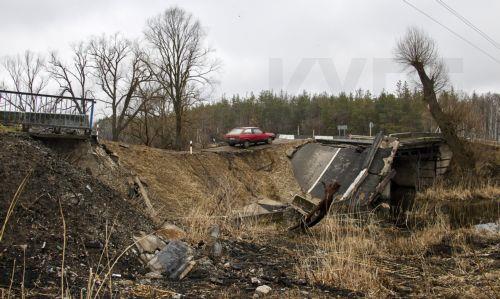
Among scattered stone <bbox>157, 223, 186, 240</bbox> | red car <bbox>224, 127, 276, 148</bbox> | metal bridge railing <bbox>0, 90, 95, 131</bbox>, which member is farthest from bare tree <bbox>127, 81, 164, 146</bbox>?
scattered stone <bbox>157, 223, 186, 240</bbox>

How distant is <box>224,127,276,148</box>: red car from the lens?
27.4 metres

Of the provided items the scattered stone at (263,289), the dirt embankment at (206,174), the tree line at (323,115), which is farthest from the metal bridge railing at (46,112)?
the tree line at (323,115)

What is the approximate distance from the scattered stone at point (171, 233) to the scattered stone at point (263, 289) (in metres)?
3.00

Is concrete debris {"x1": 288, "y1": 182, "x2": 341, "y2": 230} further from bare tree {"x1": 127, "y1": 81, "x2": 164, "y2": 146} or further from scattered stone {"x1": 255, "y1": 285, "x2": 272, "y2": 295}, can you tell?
bare tree {"x1": 127, "y1": 81, "x2": 164, "y2": 146}

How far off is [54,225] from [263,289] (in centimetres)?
319

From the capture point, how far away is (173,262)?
676 cm

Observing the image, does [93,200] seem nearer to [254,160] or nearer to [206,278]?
[206,278]

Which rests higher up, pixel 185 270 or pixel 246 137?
pixel 246 137

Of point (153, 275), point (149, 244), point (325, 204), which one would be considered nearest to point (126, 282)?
point (153, 275)

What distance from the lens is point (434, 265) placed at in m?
8.42

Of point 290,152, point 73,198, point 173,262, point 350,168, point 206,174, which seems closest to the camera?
point 173,262

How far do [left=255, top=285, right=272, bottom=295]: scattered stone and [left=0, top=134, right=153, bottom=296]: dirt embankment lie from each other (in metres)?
1.75

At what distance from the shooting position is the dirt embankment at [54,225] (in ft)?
18.6

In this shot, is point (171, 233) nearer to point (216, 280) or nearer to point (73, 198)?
point (73, 198)
